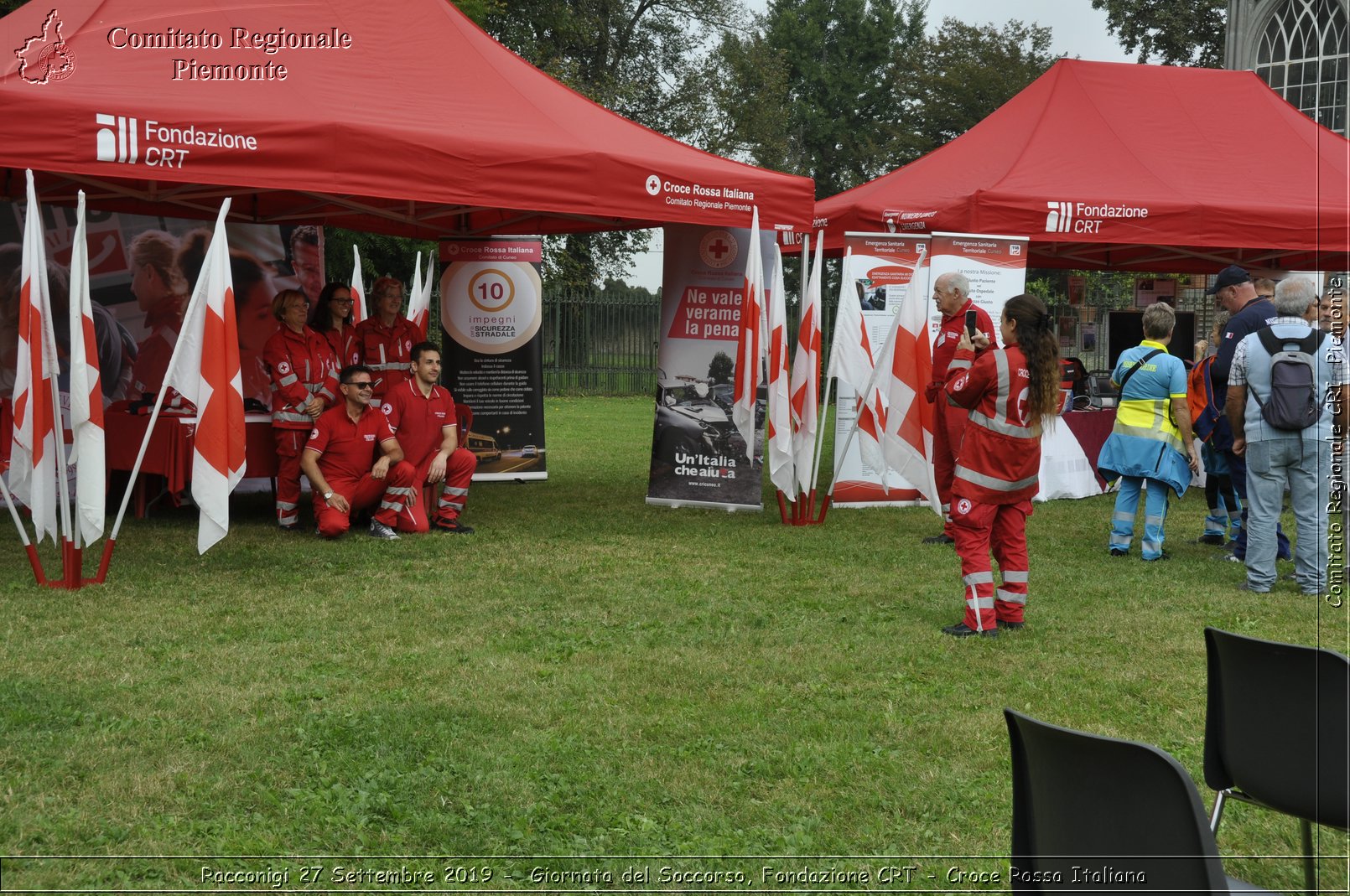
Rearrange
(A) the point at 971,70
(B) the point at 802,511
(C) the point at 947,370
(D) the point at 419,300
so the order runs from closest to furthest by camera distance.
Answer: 1. (C) the point at 947,370
2. (B) the point at 802,511
3. (D) the point at 419,300
4. (A) the point at 971,70

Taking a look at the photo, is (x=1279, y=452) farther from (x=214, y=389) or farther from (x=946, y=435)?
(x=214, y=389)

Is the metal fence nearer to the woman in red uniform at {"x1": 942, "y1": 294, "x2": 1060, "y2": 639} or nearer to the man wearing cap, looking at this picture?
the man wearing cap

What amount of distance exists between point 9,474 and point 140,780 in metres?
5.28

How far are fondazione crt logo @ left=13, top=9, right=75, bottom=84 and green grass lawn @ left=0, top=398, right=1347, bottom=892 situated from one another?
113 inches

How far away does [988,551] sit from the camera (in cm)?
641

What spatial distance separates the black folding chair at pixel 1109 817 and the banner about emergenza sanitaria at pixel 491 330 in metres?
10.4

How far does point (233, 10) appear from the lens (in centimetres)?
863

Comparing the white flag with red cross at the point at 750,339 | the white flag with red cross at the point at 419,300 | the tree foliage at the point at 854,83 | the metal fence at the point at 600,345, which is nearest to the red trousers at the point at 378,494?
the white flag with red cross at the point at 750,339

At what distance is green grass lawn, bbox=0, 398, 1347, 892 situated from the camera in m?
3.83

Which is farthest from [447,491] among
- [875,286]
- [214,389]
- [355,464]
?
[875,286]

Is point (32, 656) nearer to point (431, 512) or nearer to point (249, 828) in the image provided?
point (249, 828)

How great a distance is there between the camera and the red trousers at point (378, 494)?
9039 mm

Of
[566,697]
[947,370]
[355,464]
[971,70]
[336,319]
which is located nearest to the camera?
[566,697]

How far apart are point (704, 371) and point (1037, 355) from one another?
4822mm
